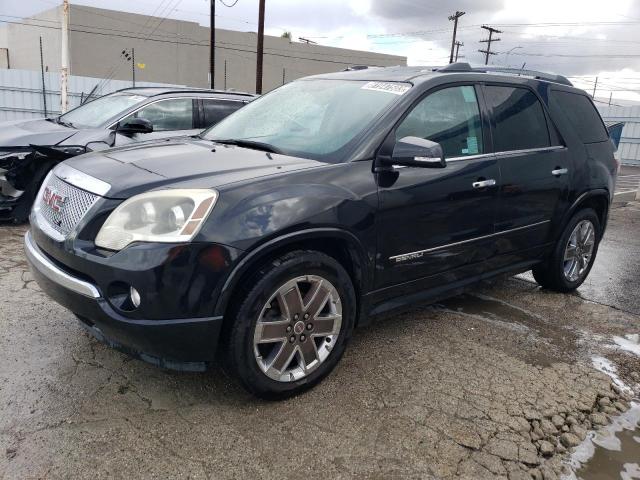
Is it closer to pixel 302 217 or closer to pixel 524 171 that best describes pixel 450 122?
pixel 524 171

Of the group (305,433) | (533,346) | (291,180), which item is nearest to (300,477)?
(305,433)

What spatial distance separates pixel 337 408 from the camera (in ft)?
→ 9.20

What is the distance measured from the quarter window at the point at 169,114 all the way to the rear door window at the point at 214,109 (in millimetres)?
209

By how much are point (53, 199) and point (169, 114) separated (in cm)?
411

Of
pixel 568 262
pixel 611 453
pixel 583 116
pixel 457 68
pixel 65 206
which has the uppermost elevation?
pixel 457 68

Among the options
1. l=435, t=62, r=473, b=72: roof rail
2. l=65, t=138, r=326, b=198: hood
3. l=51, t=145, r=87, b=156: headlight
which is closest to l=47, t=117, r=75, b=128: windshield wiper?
l=51, t=145, r=87, b=156: headlight

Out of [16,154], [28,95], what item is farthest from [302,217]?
[28,95]

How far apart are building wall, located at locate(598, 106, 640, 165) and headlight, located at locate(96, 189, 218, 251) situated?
25.9 meters

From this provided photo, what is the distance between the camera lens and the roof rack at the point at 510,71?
3.75 m

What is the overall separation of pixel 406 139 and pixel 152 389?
1988 millimetres

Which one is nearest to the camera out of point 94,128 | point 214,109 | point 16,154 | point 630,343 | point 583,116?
point 630,343

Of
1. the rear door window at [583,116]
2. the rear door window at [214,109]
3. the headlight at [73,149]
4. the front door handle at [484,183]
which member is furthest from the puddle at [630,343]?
the headlight at [73,149]

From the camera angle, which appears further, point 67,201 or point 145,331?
point 67,201

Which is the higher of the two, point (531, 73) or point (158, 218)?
point (531, 73)
